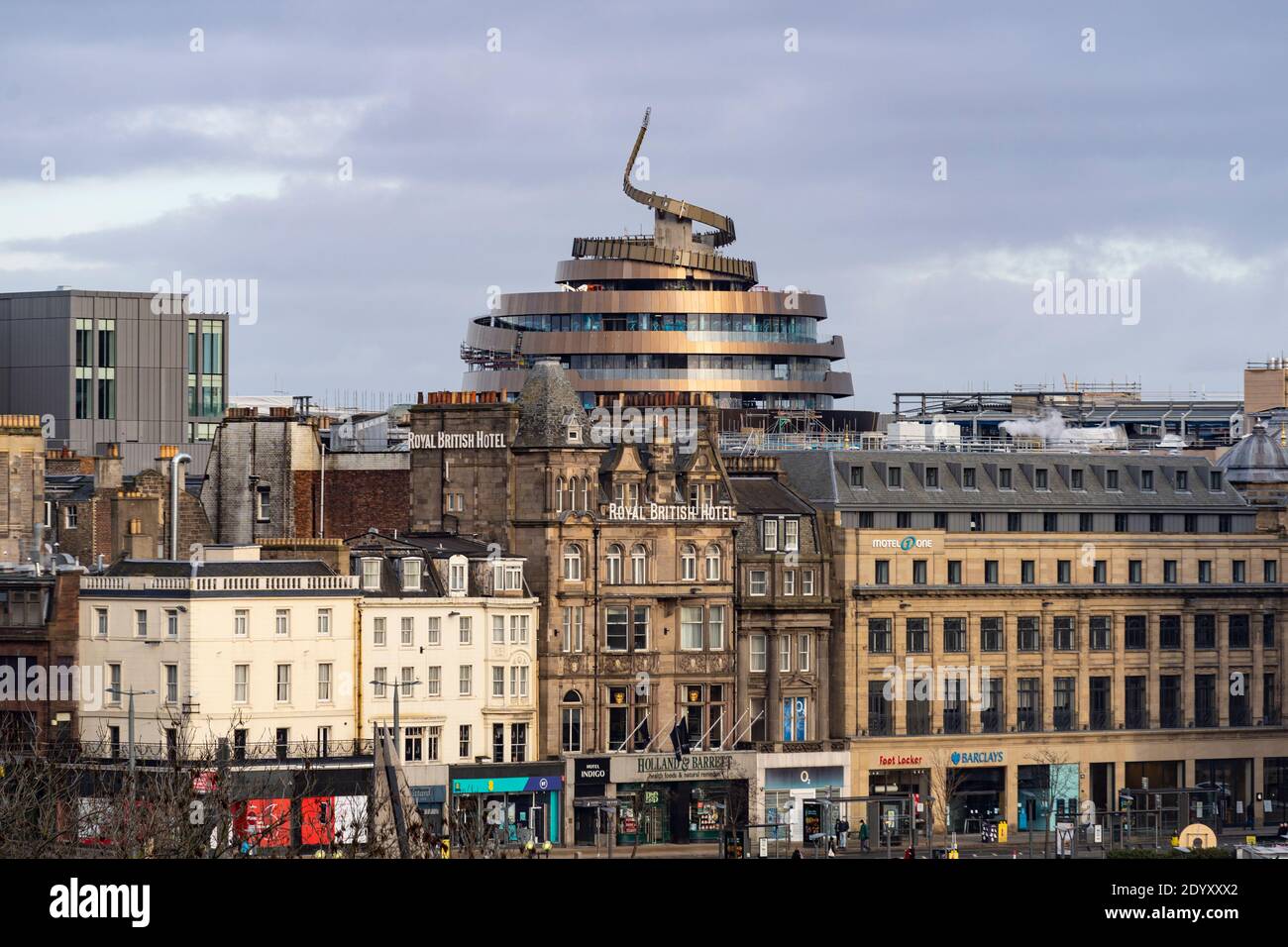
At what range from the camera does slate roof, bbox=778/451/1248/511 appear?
124812 mm

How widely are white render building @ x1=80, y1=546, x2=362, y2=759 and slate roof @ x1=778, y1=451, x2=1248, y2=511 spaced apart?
2862 cm

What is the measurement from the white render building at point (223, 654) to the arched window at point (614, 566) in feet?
45.4

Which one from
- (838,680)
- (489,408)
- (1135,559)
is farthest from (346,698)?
(1135,559)

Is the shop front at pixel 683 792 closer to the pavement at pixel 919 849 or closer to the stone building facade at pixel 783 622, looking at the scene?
the pavement at pixel 919 849

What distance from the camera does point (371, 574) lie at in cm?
10619

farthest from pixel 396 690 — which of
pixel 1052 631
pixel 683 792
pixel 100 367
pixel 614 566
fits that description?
pixel 100 367

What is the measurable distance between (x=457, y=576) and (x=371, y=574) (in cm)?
383

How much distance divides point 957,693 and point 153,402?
177 ft

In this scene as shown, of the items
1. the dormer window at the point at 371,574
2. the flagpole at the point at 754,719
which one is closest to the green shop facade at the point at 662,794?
the flagpole at the point at 754,719

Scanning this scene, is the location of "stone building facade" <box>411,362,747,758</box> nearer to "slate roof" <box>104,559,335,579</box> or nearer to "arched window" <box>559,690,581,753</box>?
"arched window" <box>559,690,581,753</box>

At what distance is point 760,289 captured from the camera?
192m

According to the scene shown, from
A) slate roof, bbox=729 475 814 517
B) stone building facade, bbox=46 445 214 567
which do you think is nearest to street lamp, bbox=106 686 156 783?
stone building facade, bbox=46 445 214 567

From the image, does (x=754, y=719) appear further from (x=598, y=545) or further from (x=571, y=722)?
(x=598, y=545)

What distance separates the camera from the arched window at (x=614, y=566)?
114 metres
